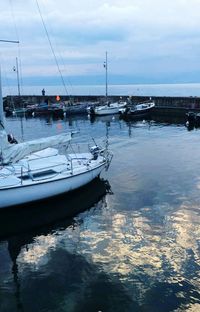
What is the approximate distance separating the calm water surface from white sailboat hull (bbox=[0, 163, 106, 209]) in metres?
0.77

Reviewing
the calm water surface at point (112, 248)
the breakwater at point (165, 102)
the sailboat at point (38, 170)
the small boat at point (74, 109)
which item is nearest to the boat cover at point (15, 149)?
the sailboat at point (38, 170)

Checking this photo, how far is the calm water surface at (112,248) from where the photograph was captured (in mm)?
13703

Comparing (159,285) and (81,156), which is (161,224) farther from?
(81,156)

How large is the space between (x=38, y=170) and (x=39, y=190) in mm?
1838

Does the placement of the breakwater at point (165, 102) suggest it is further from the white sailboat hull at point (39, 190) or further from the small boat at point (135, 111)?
the white sailboat hull at point (39, 190)

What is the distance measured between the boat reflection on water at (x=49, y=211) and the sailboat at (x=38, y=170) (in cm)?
63

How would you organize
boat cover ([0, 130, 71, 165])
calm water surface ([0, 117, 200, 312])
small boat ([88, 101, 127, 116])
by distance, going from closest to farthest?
calm water surface ([0, 117, 200, 312])
boat cover ([0, 130, 71, 165])
small boat ([88, 101, 127, 116])

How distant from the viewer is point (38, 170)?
23.7m

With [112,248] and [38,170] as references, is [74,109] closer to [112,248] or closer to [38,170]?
[38,170]

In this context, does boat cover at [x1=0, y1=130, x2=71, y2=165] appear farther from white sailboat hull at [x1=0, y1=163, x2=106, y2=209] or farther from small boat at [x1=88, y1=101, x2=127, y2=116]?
small boat at [x1=88, y1=101, x2=127, y2=116]

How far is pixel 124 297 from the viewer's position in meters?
13.7

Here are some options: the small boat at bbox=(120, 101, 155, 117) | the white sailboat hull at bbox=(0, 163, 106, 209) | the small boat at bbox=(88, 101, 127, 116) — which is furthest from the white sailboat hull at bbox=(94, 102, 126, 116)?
the white sailboat hull at bbox=(0, 163, 106, 209)

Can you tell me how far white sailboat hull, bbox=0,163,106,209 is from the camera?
837 inches

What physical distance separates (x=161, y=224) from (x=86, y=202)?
601cm
